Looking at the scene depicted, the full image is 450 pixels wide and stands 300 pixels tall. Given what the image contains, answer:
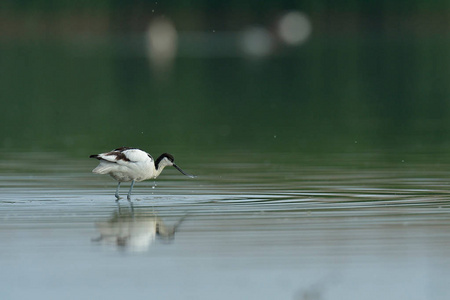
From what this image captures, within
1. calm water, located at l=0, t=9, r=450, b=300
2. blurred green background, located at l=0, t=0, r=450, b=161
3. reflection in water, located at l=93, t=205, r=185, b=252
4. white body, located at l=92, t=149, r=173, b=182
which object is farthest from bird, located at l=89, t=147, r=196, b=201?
blurred green background, located at l=0, t=0, r=450, b=161

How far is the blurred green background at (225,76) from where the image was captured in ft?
98.7

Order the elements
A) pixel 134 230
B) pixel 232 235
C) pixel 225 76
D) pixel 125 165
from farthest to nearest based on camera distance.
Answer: pixel 225 76
pixel 125 165
pixel 134 230
pixel 232 235

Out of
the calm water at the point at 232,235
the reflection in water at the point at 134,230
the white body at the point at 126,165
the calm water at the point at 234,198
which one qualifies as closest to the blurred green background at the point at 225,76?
the calm water at the point at 234,198

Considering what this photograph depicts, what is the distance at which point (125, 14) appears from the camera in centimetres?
11612

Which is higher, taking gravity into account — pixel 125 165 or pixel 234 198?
pixel 125 165

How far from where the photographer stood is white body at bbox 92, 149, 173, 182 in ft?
59.8

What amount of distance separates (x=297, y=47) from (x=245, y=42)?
4.79m

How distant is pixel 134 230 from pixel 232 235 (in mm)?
1200

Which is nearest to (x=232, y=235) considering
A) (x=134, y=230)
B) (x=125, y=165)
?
(x=134, y=230)

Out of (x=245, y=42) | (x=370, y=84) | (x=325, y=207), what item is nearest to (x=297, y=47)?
(x=245, y=42)

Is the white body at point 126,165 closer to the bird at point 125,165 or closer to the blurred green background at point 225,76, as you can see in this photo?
the bird at point 125,165

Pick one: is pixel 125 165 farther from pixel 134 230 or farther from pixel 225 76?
pixel 225 76

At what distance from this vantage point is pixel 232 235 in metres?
14.0

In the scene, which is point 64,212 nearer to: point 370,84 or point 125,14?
point 370,84
